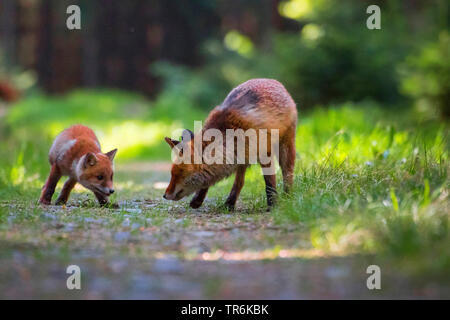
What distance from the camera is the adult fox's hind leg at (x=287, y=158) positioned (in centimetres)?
790

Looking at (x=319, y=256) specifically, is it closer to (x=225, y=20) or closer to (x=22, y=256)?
(x=22, y=256)

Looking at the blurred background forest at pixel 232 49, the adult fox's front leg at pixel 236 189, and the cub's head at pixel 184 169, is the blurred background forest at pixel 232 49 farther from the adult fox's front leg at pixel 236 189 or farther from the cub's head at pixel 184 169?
the cub's head at pixel 184 169

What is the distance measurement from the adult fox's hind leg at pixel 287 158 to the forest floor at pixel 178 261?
108cm

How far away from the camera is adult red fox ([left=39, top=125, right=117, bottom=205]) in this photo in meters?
8.34

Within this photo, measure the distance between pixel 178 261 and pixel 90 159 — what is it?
12.2 ft

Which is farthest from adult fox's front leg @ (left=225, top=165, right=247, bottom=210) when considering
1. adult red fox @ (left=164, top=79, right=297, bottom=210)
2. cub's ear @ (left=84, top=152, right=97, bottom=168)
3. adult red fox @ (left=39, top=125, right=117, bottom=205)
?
cub's ear @ (left=84, top=152, right=97, bottom=168)

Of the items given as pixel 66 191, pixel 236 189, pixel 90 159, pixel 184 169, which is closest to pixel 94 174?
pixel 90 159

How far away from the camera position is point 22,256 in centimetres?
502

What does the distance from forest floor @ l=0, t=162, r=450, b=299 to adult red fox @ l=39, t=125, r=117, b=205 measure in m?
1.17

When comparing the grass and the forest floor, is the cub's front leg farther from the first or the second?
the forest floor

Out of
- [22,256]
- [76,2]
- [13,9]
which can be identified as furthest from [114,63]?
[22,256]

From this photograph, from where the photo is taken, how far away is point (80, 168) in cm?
838
